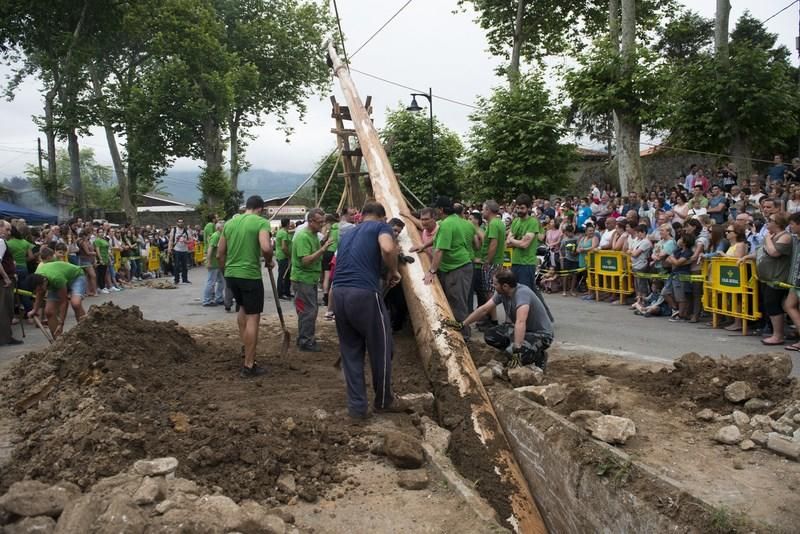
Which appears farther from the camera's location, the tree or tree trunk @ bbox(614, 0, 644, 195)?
Answer: the tree

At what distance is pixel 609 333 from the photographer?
8.76 meters

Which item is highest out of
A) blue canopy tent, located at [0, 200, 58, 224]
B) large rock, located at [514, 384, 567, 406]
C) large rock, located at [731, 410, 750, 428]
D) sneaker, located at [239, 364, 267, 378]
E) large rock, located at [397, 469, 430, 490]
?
blue canopy tent, located at [0, 200, 58, 224]

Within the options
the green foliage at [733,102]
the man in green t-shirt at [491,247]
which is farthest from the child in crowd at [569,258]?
the green foliage at [733,102]

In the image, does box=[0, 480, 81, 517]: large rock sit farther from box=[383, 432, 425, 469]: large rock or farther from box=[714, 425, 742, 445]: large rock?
box=[714, 425, 742, 445]: large rock

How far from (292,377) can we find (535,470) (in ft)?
9.28

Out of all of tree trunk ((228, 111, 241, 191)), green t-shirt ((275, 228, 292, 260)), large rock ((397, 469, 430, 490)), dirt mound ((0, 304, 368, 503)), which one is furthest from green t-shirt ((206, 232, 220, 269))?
tree trunk ((228, 111, 241, 191))

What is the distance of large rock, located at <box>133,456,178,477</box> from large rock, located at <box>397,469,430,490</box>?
1359mm

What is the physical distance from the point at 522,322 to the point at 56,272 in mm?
6254

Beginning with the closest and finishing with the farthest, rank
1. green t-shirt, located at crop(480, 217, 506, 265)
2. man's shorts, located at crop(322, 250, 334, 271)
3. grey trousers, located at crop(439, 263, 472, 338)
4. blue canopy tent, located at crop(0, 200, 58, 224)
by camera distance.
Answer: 1. grey trousers, located at crop(439, 263, 472, 338)
2. green t-shirt, located at crop(480, 217, 506, 265)
3. man's shorts, located at crop(322, 250, 334, 271)
4. blue canopy tent, located at crop(0, 200, 58, 224)

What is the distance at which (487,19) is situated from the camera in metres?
27.2

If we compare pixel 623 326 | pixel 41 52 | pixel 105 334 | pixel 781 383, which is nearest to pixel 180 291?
pixel 105 334

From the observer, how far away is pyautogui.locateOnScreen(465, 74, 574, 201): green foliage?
21.8m

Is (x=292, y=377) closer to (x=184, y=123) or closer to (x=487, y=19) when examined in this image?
(x=487, y=19)

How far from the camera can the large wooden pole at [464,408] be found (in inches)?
166
